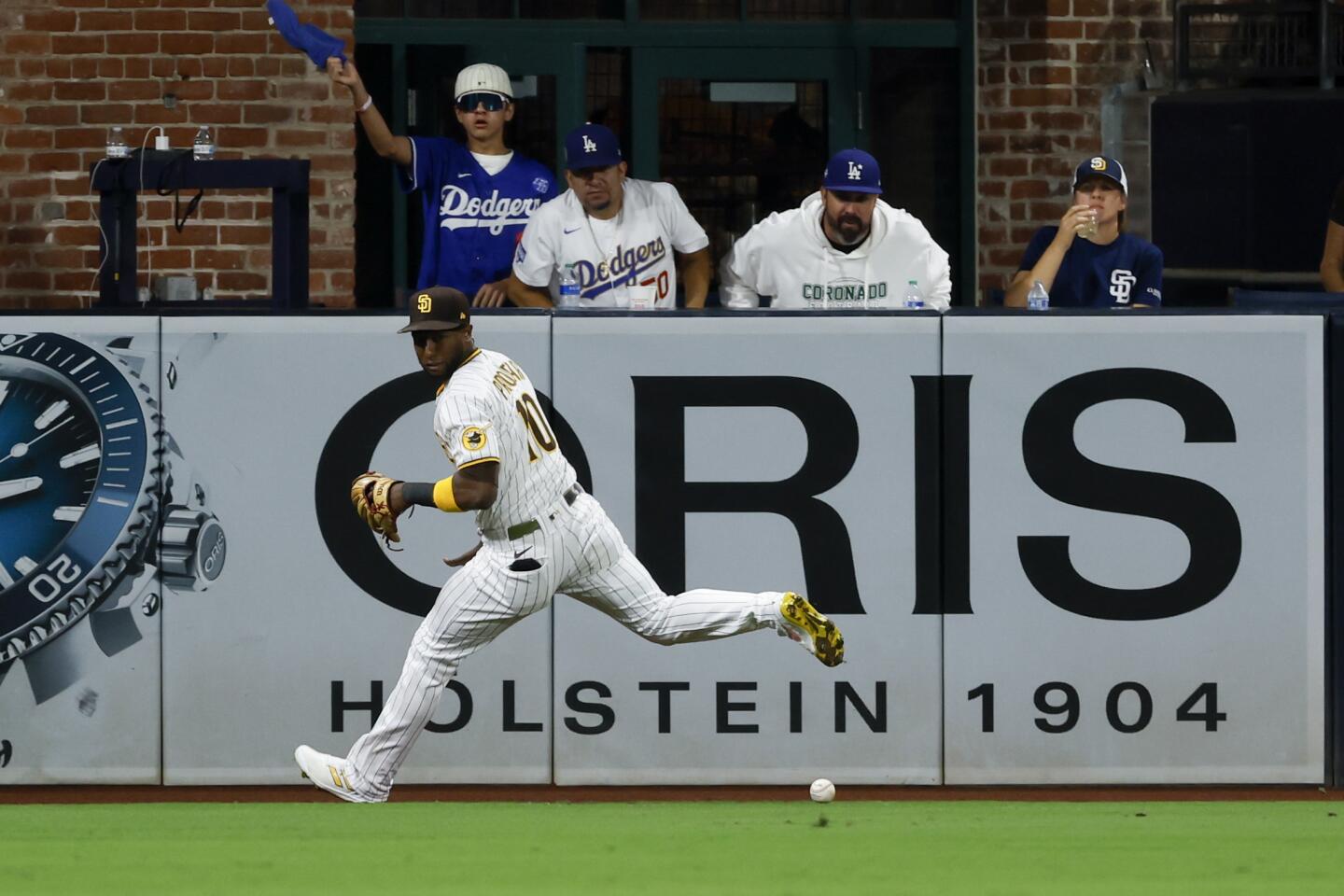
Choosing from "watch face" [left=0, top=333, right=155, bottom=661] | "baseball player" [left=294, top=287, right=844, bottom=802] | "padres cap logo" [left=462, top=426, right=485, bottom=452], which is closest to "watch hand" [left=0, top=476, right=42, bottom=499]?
"watch face" [left=0, top=333, right=155, bottom=661]

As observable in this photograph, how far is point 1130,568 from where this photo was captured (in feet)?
Result: 26.6

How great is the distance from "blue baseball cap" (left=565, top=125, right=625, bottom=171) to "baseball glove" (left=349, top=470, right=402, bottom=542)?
2454mm

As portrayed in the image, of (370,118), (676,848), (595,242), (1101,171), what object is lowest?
(676,848)

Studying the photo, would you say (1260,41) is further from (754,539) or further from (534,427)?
(534,427)

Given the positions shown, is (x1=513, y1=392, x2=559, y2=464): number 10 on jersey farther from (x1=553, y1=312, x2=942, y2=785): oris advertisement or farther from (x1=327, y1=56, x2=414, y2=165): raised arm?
(x1=327, y1=56, x2=414, y2=165): raised arm

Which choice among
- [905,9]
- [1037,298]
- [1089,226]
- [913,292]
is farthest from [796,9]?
[1037,298]

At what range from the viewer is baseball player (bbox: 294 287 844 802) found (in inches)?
265

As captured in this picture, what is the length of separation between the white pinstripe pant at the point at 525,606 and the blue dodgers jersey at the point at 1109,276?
224 centimetres

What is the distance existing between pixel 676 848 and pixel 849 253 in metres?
2.95

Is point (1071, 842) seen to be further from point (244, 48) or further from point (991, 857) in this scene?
point (244, 48)

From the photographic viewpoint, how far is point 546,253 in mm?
8875

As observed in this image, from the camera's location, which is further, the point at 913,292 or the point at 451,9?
the point at 451,9

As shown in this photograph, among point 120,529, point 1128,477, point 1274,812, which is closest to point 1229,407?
point 1128,477

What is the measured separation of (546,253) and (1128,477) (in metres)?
2.50
